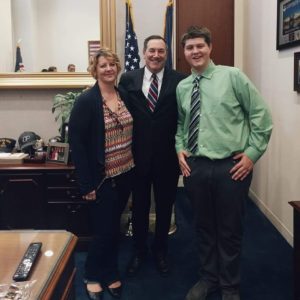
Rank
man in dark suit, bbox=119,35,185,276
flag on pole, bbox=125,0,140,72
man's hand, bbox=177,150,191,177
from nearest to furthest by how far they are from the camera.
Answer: man's hand, bbox=177,150,191,177 < man in dark suit, bbox=119,35,185,276 < flag on pole, bbox=125,0,140,72

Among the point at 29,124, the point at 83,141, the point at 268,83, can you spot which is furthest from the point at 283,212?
the point at 29,124

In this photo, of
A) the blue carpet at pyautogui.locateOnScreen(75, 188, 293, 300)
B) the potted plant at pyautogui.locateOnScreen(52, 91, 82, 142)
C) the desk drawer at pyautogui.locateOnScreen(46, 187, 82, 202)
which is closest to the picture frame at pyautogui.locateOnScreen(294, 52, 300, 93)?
the blue carpet at pyautogui.locateOnScreen(75, 188, 293, 300)

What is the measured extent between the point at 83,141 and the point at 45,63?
155cm

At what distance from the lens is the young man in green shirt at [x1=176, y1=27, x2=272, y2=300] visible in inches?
74.4

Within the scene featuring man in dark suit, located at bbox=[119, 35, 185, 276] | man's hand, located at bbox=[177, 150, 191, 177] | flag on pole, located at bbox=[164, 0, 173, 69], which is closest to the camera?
man's hand, located at bbox=[177, 150, 191, 177]

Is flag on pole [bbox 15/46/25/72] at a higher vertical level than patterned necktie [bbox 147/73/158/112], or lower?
higher

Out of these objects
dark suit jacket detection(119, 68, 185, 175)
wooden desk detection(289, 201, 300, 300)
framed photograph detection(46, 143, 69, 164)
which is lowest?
wooden desk detection(289, 201, 300, 300)

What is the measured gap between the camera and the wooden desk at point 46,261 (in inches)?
44.9

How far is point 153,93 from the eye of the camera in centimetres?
221

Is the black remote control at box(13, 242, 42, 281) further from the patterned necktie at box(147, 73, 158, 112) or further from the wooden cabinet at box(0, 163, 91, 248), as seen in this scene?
the wooden cabinet at box(0, 163, 91, 248)

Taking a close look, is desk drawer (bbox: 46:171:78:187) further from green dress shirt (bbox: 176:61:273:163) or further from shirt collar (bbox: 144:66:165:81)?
green dress shirt (bbox: 176:61:273:163)

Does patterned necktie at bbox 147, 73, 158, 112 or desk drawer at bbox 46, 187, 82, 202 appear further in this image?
desk drawer at bbox 46, 187, 82, 202

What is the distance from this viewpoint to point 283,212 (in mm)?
3000

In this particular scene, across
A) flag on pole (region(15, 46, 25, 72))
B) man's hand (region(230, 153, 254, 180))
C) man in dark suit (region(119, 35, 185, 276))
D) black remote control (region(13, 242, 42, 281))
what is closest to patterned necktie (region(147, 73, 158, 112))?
man in dark suit (region(119, 35, 185, 276))
